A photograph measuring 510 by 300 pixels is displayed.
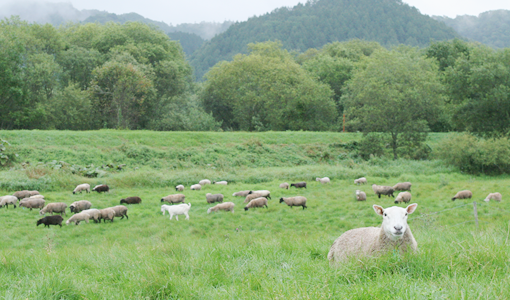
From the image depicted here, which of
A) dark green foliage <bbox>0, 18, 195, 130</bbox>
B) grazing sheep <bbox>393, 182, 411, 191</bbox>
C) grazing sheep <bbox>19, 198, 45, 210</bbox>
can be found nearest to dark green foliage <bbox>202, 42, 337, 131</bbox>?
dark green foliage <bbox>0, 18, 195, 130</bbox>

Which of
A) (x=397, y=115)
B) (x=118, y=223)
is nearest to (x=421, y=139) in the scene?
(x=397, y=115)

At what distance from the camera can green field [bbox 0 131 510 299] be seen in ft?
11.8

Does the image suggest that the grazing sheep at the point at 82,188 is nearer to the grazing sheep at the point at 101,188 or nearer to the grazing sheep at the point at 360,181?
the grazing sheep at the point at 101,188

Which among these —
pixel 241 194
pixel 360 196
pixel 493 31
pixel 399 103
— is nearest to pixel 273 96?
pixel 399 103

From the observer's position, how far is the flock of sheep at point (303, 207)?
4.46 meters

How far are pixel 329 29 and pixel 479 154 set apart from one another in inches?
5584

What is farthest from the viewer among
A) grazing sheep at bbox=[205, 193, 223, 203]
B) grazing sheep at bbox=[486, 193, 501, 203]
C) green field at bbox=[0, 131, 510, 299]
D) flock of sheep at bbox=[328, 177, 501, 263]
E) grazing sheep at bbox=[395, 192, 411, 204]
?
grazing sheep at bbox=[205, 193, 223, 203]

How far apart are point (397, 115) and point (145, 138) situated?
75.2 feet

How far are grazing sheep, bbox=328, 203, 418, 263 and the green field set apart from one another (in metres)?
0.28

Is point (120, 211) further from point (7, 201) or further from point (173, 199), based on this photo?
point (7, 201)

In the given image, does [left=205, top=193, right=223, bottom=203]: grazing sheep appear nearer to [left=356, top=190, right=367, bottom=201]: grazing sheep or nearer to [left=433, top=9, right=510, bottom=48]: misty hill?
[left=356, top=190, right=367, bottom=201]: grazing sheep

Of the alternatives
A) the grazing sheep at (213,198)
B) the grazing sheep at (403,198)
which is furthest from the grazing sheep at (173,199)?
the grazing sheep at (403,198)

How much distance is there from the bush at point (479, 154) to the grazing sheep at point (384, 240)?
22843 mm

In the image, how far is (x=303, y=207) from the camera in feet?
49.6
